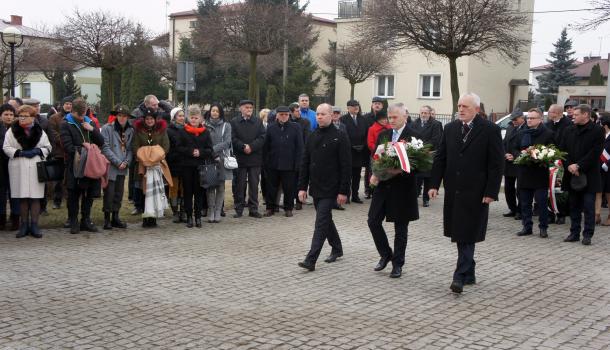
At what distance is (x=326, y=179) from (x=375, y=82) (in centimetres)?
3794

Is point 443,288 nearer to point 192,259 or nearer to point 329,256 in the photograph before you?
point 329,256

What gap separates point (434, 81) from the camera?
140 feet

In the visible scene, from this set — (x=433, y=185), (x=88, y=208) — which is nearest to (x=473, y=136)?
(x=433, y=185)

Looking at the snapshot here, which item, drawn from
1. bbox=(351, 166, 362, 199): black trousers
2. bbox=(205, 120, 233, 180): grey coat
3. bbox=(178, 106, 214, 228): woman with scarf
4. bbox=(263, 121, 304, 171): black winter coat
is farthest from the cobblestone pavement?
bbox=(351, 166, 362, 199): black trousers

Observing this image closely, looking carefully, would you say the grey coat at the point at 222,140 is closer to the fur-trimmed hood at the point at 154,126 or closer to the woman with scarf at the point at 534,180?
the fur-trimmed hood at the point at 154,126

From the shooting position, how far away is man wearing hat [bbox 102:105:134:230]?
35.0ft

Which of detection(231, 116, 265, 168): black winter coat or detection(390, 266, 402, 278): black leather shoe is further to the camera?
detection(231, 116, 265, 168): black winter coat

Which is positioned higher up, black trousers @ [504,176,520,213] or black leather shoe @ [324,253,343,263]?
black trousers @ [504,176,520,213]

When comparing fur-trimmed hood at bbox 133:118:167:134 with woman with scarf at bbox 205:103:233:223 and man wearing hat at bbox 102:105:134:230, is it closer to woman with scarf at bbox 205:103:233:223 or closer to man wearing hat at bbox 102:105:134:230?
man wearing hat at bbox 102:105:134:230

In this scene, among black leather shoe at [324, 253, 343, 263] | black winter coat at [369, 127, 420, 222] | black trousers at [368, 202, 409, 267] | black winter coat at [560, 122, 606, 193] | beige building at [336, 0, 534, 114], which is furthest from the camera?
beige building at [336, 0, 534, 114]

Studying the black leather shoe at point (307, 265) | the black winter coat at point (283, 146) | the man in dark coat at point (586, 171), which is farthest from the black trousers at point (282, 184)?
the man in dark coat at point (586, 171)

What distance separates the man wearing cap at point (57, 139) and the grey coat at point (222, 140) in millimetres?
2553

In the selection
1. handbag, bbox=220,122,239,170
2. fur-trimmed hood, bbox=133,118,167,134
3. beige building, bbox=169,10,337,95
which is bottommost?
handbag, bbox=220,122,239,170

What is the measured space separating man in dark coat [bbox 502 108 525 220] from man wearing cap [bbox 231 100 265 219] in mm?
4627
